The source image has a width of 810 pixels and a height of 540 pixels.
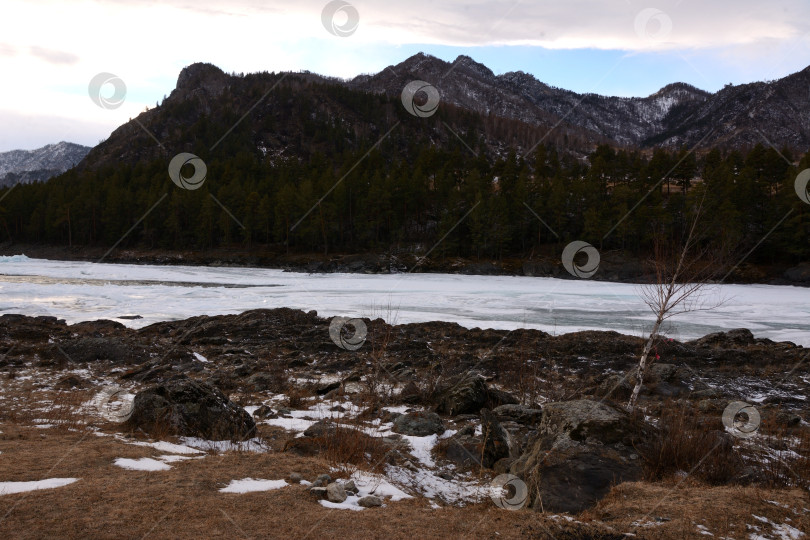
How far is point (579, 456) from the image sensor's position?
6387 mm

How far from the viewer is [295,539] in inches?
164

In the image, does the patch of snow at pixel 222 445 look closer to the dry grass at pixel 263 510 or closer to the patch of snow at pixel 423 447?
the dry grass at pixel 263 510

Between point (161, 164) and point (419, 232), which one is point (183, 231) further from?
point (419, 232)

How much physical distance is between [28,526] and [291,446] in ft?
11.9

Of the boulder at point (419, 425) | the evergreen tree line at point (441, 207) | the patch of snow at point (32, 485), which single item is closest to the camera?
the patch of snow at point (32, 485)

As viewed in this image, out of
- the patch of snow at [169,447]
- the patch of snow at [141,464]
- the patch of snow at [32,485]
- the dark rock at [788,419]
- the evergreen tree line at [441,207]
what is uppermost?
the evergreen tree line at [441,207]

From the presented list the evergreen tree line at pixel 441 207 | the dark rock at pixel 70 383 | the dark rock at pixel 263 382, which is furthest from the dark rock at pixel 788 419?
the evergreen tree line at pixel 441 207

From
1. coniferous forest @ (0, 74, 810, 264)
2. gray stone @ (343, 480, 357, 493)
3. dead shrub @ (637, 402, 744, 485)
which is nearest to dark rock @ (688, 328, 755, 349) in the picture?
dead shrub @ (637, 402, 744, 485)

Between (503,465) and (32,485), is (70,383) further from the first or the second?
(503,465)

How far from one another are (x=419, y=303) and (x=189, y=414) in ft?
85.4

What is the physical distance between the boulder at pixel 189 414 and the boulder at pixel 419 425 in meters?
2.64

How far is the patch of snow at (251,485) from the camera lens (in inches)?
204

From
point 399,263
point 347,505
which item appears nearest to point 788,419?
point 347,505

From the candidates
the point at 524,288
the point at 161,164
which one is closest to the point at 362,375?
the point at 524,288
